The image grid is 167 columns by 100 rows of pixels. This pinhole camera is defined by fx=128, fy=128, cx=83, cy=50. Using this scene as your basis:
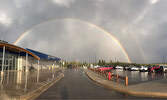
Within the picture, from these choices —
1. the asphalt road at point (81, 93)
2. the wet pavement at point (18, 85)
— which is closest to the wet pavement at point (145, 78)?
the asphalt road at point (81, 93)

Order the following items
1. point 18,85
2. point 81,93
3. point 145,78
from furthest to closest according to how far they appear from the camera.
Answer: point 145,78 < point 18,85 < point 81,93

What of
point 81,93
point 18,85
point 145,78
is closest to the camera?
point 81,93

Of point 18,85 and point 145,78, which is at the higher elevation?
point 18,85

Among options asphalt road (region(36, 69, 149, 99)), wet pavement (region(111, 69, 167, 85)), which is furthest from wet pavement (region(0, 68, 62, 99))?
wet pavement (region(111, 69, 167, 85))

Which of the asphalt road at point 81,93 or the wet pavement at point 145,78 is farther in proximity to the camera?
the wet pavement at point 145,78

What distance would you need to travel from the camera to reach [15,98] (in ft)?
22.1

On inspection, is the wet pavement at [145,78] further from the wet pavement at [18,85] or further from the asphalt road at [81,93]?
the wet pavement at [18,85]

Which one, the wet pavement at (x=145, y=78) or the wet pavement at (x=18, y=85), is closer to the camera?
the wet pavement at (x=18, y=85)

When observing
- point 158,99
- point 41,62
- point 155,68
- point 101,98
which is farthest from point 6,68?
point 155,68

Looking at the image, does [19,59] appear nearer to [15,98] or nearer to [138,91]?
[15,98]

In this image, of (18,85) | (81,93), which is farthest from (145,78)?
(18,85)

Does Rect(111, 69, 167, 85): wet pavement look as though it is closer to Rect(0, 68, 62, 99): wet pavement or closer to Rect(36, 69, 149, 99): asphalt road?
Rect(36, 69, 149, 99): asphalt road

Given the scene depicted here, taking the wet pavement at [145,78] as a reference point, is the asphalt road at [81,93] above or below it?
above

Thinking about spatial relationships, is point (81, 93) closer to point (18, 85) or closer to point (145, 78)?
point (18, 85)
